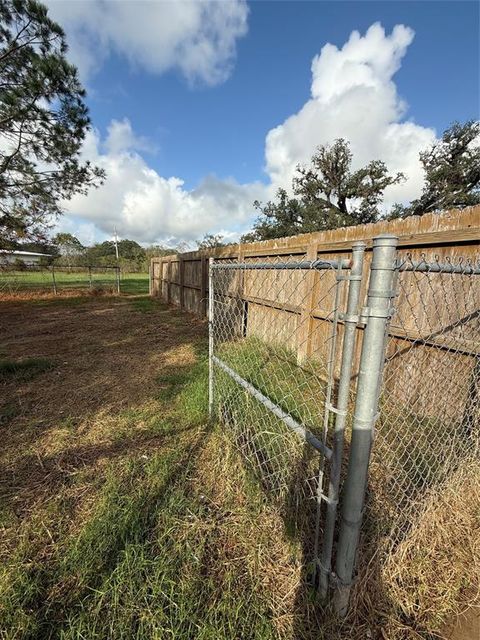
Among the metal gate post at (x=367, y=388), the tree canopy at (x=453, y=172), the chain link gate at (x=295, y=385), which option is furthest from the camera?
the tree canopy at (x=453, y=172)

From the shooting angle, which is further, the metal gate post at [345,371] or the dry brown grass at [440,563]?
the dry brown grass at [440,563]

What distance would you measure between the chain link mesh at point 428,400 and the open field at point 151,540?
0.65 ft

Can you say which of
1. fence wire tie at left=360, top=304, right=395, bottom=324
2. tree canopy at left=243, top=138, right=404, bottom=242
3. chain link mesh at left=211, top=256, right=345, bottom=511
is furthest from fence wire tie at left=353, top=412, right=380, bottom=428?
tree canopy at left=243, top=138, right=404, bottom=242

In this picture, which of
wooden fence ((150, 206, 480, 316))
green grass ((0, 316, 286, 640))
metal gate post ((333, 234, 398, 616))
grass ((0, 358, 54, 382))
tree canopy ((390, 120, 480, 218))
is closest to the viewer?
metal gate post ((333, 234, 398, 616))

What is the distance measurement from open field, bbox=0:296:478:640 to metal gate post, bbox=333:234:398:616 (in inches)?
16.0

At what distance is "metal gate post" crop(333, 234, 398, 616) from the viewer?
0.87 m

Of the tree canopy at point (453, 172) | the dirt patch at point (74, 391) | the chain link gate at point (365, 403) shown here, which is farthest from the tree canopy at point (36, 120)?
the tree canopy at point (453, 172)

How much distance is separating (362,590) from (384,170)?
21360 millimetres

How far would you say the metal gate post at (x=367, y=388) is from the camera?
87 centimetres

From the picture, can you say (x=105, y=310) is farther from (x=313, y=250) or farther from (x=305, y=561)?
(x=305, y=561)

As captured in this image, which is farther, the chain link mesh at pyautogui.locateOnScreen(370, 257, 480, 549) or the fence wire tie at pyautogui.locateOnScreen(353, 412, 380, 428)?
the chain link mesh at pyautogui.locateOnScreen(370, 257, 480, 549)

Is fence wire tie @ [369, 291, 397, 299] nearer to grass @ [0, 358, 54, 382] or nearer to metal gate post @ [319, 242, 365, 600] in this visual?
metal gate post @ [319, 242, 365, 600]

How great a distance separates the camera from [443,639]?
121 centimetres

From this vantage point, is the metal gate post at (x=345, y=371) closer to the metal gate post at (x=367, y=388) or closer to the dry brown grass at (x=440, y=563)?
the metal gate post at (x=367, y=388)
